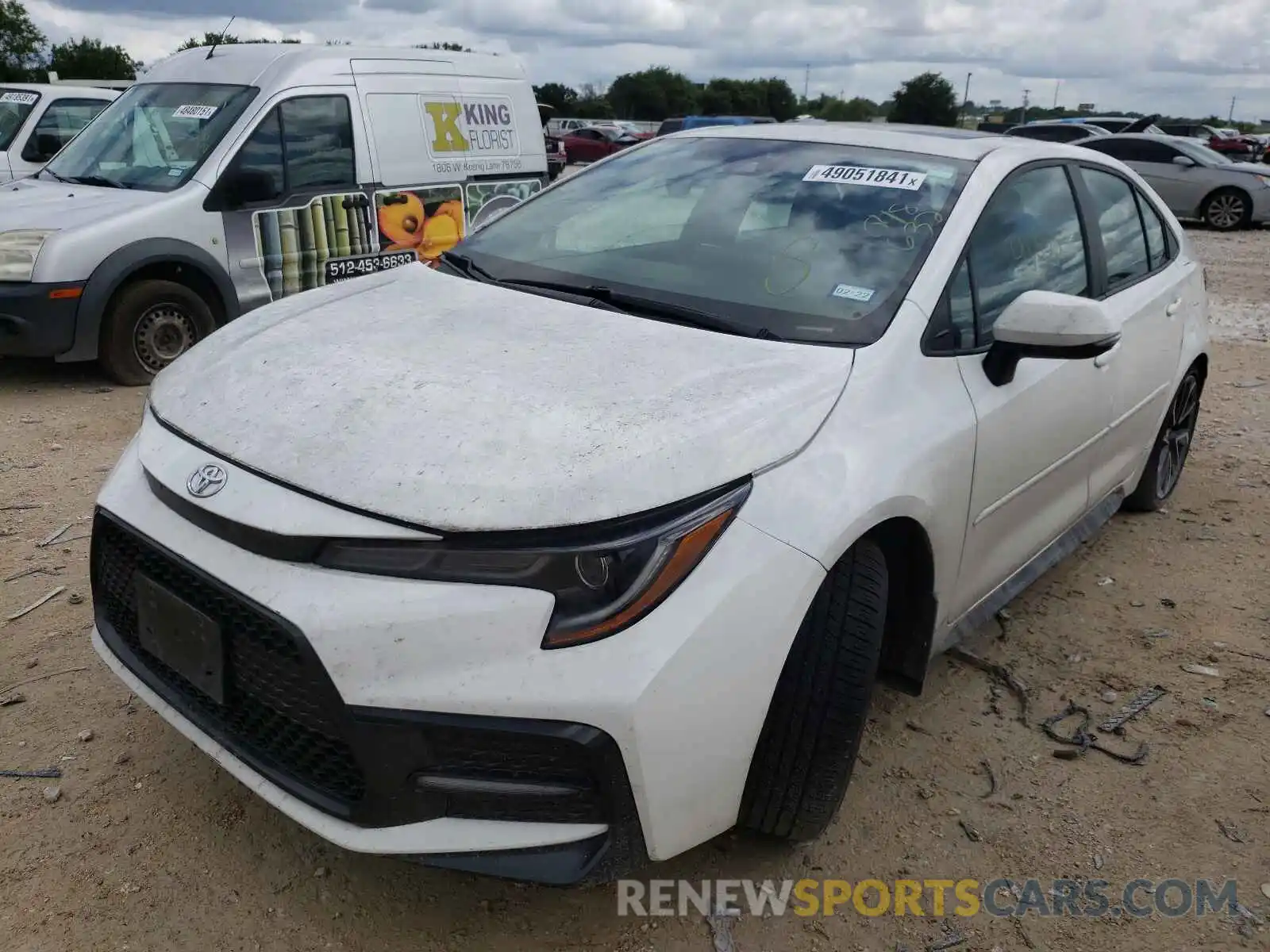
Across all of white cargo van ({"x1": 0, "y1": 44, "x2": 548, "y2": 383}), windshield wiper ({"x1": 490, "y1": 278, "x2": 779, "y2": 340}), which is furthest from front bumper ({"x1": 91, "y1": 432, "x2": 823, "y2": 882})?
white cargo van ({"x1": 0, "y1": 44, "x2": 548, "y2": 383})

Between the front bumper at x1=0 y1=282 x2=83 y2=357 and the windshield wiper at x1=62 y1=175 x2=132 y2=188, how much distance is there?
36.5 inches

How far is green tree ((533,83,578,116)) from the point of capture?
2341 inches

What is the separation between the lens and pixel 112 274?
5.62 m

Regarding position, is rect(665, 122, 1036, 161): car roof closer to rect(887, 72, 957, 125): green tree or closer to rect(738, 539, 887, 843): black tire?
rect(738, 539, 887, 843): black tire

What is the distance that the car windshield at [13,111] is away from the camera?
9.54m

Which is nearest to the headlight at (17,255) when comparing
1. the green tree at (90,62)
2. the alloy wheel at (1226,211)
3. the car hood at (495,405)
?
the car hood at (495,405)

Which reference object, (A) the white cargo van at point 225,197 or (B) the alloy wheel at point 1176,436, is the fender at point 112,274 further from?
(B) the alloy wheel at point 1176,436

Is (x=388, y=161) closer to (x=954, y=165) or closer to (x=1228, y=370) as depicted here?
(x=954, y=165)

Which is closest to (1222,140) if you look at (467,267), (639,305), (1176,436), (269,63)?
(1176,436)

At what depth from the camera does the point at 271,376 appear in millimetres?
2268

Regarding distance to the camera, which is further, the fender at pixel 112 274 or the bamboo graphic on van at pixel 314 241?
the bamboo graphic on van at pixel 314 241

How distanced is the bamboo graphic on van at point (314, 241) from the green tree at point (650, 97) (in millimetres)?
60593

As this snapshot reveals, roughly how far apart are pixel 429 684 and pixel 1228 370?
23.8 ft

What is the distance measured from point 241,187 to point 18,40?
5364 centimetres
